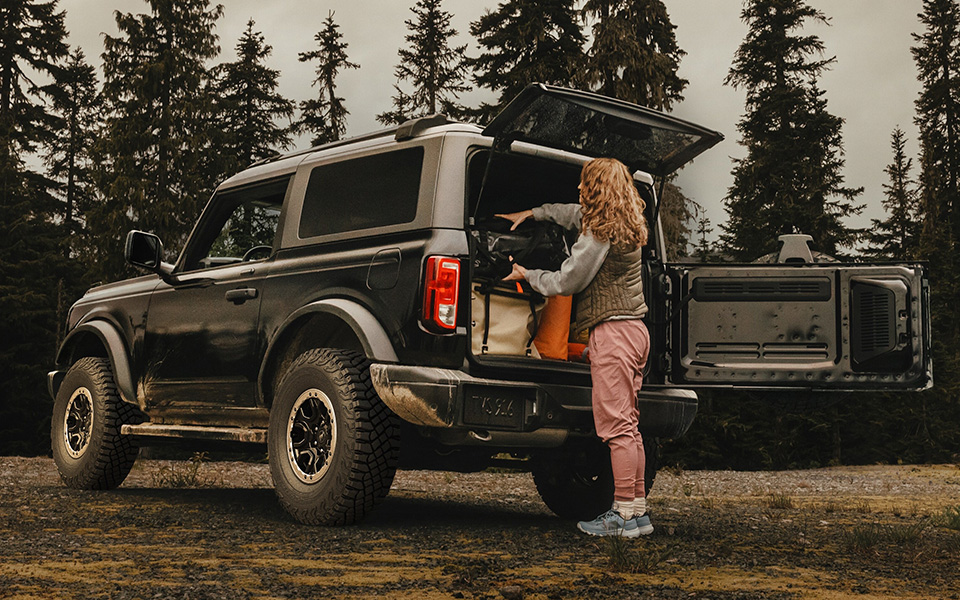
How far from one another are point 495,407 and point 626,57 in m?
19.8

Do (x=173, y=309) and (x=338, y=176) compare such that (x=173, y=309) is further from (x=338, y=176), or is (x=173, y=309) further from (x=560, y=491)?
(x=560, y=491)

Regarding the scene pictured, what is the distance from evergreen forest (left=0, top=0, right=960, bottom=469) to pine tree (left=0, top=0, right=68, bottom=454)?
71mm

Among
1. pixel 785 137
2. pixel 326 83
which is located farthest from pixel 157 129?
pixel 785 137

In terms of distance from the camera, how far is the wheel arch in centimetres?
495

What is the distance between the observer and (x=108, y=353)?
706 cm

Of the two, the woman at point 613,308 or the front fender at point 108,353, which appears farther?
the front fender at point 108,353

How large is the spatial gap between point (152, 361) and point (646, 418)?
3408 mm

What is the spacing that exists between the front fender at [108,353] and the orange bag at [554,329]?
10.2 feet

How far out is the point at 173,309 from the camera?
6586 millimetres

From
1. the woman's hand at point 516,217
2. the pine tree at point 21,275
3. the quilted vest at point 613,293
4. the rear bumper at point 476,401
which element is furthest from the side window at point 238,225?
the pine tree at point 21,275

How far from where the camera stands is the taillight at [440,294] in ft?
15.8

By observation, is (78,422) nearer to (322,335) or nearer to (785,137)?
(322,335)

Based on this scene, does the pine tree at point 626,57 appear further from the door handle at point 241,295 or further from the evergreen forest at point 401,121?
the door handle at point 241,295

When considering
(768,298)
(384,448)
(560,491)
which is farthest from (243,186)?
(768,298)
